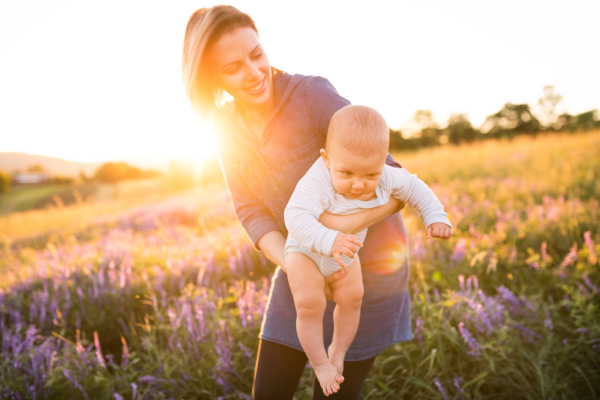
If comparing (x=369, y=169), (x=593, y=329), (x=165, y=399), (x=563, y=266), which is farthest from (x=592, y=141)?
(x=165, y=399)

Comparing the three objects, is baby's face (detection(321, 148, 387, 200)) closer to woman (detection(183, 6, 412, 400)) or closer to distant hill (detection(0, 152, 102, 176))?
woman (detection(183, 6, 412, 400))

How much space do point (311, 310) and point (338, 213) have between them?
46 cm

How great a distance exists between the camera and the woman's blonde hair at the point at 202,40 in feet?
4.98

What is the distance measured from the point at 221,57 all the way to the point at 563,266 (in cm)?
353

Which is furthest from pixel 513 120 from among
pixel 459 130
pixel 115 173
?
pixel 115 173

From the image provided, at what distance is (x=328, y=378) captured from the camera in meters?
1.30

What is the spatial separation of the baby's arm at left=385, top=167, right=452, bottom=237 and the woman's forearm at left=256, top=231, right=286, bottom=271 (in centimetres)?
68

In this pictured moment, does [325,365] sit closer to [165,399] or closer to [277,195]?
[277,195]

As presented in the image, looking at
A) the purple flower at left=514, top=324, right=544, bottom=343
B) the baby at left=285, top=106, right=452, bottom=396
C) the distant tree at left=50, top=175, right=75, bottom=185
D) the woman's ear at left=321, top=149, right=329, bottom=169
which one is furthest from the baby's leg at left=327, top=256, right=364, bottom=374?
the distant tree at left=50, top=175, right=75, bottom=185

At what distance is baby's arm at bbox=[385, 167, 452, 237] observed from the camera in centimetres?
138

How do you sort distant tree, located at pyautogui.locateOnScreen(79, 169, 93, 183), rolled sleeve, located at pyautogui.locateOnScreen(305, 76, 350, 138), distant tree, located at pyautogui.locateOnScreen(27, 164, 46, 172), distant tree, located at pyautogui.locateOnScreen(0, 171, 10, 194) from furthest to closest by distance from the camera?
1. distant tree, located at pyautogui.locateOnScreen(27, 164, 46, 172)
2. distant tree, located at pyautogui.locateOnScreen(79, 169, 93, 183)
3. distant tree, located at pyautogui.locateOnScreen(0, 171, 10, 194)
4. rolled sleeve, located at pyautogui.locateOnScreen(305, 76, 350, 138)

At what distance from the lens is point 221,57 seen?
1.57 meters

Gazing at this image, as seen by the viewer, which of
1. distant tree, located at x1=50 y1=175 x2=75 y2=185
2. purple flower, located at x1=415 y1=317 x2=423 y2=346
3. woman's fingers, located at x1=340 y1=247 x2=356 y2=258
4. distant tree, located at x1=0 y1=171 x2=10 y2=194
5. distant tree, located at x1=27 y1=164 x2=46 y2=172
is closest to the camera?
woman's fingers, located at x1=340 y1=247 x2=356 y2=258

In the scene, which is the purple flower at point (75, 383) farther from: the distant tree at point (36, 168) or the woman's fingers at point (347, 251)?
the distant tree at point (36, 168)
